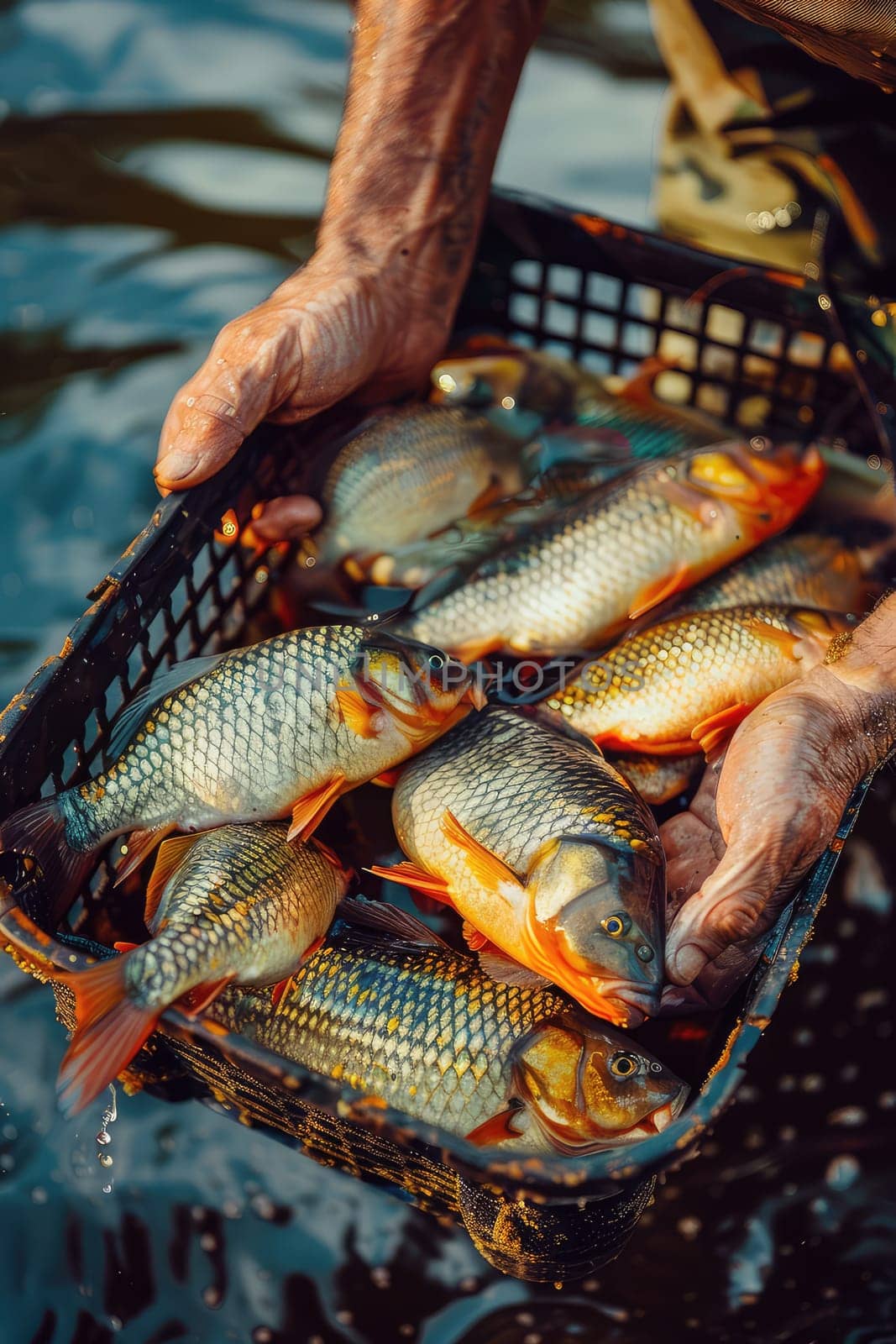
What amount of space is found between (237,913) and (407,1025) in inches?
13.0

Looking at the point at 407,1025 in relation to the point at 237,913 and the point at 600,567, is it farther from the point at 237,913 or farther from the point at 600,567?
the point at 600,567

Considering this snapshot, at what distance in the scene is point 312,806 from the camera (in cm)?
214

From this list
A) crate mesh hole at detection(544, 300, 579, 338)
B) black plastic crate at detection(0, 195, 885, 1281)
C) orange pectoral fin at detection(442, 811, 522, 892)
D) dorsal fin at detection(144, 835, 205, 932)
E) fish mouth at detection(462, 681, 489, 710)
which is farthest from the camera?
crate mesh hole at detection(544, 300, 579, 338)

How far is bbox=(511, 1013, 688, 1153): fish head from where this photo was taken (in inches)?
70.3

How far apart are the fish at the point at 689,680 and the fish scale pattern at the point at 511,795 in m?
0.12

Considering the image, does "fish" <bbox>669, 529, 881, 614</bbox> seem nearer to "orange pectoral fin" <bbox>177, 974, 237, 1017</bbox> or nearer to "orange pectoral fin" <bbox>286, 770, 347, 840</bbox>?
"orange pectoral fin" <bbox>286, 770, 347, 840</bbox>

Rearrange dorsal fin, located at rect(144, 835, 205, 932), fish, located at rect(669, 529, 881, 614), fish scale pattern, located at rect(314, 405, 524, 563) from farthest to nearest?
fish scale pattern, located at rect(314, 405, 524, 563) < fish, located at rect(669, 529, 881, 614) < dorsal fin, located at rect(144, 835, 205, 932)

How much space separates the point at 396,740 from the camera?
218 centimetres

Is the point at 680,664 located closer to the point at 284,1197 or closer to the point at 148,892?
the point at 148,892

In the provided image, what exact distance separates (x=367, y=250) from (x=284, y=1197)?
2.25 metres

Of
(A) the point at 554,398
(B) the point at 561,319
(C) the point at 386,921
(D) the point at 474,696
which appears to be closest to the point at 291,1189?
(C) the point at 386,921

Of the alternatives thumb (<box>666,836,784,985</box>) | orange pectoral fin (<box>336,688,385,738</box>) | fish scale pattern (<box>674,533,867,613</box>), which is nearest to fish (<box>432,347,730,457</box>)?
fish scale pattern (<box>674,533,867,613</box>)

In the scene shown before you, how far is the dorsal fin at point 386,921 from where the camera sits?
2.12m

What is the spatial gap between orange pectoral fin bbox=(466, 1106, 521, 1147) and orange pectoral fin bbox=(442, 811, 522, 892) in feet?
1.16
